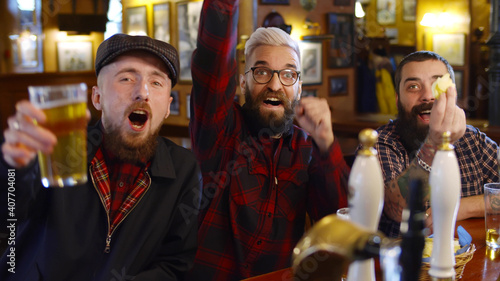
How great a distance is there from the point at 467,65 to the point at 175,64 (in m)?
7.59

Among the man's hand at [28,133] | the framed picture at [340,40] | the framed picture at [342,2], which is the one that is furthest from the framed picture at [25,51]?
the man's hand at [28,133]

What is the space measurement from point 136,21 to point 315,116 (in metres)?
7.23

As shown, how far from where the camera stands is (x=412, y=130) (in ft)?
→ 7.12

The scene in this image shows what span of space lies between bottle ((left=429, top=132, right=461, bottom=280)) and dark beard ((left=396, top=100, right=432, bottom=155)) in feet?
3.70

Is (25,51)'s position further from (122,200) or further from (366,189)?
(366,189)

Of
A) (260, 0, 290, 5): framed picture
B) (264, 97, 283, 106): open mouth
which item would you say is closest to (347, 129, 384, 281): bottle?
(264, 97, 283, 106): open mouth

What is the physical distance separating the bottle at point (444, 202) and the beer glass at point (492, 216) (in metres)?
0.62

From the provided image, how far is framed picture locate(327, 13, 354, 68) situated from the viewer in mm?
7234

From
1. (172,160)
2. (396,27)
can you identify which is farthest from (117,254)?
(396,27)

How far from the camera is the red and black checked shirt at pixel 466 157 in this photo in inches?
82.0

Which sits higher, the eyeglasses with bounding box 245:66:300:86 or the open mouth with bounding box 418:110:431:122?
the eyeglasses with bounding box 245:66:300:86

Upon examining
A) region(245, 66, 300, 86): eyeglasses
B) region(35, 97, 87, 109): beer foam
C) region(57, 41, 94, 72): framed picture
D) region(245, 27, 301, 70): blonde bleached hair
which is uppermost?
region(57, 41, 94, 72): framed picture

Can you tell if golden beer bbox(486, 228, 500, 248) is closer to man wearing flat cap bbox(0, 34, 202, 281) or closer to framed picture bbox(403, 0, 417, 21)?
man wearing flat cap bbox(0, 34, 202, 281)

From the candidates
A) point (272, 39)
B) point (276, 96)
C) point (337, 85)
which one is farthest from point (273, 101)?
point (337, 85)
